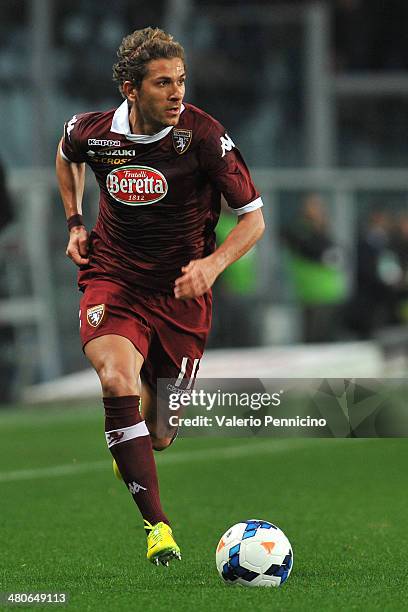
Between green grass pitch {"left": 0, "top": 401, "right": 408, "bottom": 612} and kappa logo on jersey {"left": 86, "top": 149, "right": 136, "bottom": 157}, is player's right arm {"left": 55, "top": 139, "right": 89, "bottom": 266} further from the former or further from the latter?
green grass pitch {"left": 0, "top": 401, "right": 408, "bottom": 612}

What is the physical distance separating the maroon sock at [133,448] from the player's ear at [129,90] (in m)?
1.30

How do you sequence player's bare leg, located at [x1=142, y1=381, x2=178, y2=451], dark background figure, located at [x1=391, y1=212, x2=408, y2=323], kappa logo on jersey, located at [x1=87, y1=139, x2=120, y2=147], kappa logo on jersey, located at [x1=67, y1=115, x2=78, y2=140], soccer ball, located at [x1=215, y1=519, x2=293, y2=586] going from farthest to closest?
dark background figure, located at [x1=391, y1=212, x2=408, y2=323]
player's bare leg, located at [x1=142, y1=381, x2=178, y2=451]
kappa logo on jersey, located at [x1=67, y1=115, x2=78, y2=140]
kappa logo on jersey, located at [x1=87, y1=139, x2=120, y2=147]
soccer ball, located at [x1=215, y1=519, x2=293, y2=586]

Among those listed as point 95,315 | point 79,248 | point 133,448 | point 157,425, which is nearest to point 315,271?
point 157,425

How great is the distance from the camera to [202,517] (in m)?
8.00

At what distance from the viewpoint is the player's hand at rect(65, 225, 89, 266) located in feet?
22.7

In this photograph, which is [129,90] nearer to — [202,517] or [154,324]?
[154,324]

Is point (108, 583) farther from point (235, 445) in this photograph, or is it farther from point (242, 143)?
point (242, 143)

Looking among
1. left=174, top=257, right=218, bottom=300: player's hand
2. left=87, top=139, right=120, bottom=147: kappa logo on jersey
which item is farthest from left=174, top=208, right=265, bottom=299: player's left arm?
left=87, top=139, right=120, bottom=147: kappa logo on jersey

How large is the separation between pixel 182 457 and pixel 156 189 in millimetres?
4927

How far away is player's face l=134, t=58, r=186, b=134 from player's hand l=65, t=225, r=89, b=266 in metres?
0.85

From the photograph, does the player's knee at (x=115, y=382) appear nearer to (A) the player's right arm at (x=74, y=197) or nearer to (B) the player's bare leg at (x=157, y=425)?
(A) the player's right arm at (x=74, y=197)

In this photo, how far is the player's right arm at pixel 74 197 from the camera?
273 inches

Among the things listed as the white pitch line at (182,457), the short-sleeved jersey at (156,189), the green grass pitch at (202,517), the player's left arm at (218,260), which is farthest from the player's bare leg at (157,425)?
the white pitch line at (182,457)

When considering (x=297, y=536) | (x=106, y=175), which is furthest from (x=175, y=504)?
(x=106, y=175)
